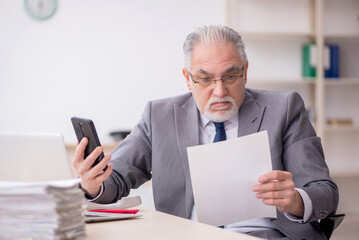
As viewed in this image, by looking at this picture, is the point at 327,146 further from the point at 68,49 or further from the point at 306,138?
the point at 306,138

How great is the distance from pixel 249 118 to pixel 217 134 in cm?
13

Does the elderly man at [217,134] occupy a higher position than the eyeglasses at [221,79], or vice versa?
the eyeglasses at [221,79]

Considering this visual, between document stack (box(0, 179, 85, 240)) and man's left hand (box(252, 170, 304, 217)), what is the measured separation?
1.98 ft

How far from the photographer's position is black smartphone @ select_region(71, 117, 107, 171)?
1.55 metres

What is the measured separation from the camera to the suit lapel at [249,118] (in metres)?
1.93

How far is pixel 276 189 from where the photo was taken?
1528 millimetres

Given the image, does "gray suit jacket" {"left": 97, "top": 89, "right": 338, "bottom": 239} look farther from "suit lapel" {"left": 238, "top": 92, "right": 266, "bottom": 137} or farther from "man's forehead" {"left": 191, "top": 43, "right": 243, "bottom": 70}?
"man's forehead" {"left": 191, "top": 43, "right": 243, "bottom": 70}

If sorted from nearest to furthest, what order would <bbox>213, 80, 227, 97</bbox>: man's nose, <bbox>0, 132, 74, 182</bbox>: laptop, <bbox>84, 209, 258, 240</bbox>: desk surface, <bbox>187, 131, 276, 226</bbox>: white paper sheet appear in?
<bbox>84, 209, 258, 240</bbox>: desk surface → <bbox>0, 132, 74, 182</bbox>: laptop → <bbox>187, 131, 276, 226</bbox>: white paper sheet → <bbox>213, 80, 227, 97</bbox>: man's nose

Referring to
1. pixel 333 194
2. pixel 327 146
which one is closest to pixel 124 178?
pixel 333 194

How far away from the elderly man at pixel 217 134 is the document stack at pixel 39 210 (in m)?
0.61

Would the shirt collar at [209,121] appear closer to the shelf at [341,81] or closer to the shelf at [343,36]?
the shelf at [341,81]

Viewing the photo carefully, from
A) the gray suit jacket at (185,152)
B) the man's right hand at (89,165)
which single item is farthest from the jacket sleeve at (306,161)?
the man's right hand at (89,165)

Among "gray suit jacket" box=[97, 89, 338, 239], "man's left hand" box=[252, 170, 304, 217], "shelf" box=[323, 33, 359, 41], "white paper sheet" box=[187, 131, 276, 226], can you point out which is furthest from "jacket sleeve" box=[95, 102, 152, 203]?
"shelf" box=[323, 33, 359, 41]

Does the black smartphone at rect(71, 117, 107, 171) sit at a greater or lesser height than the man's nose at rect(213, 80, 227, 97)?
lesser
